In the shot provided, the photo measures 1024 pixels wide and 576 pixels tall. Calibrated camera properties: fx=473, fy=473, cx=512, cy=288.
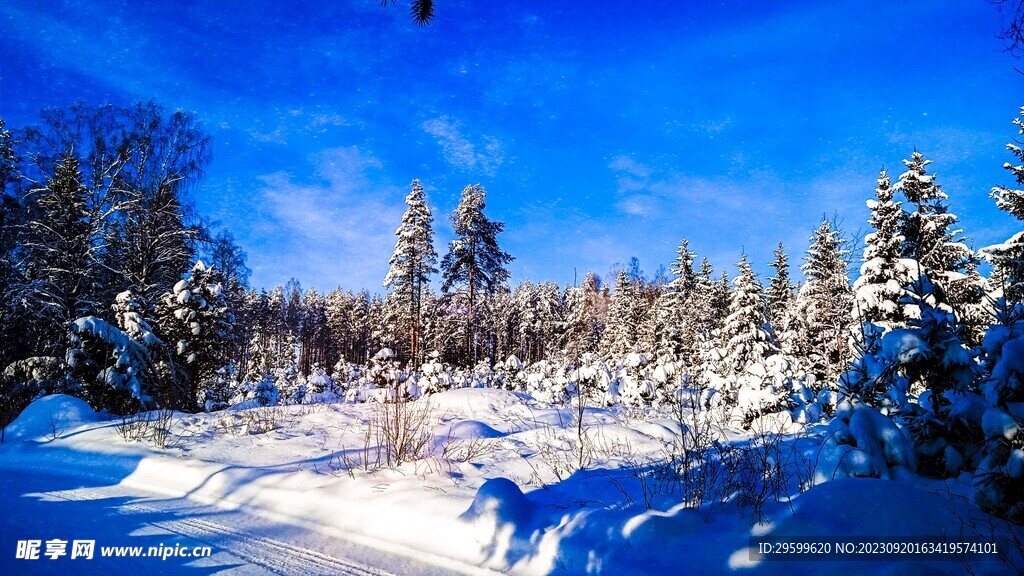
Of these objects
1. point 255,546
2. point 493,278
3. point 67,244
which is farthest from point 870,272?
point 67,244

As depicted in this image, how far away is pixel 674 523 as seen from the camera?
320 centimetres

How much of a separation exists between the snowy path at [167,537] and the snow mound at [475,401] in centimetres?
522

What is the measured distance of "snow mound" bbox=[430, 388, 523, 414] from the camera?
9250 mm

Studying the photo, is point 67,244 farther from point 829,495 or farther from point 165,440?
point 829,495

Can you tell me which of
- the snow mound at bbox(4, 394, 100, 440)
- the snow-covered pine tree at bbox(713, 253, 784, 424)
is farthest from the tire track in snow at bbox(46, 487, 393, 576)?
the snow-covered pine tree at bbox(713, 253, 784, 424)

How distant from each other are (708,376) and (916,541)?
9.36m

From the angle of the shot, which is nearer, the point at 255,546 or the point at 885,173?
the point at 255,546

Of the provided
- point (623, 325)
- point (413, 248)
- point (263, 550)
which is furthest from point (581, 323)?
point (263, 550)

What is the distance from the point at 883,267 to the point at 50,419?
19.0 meters

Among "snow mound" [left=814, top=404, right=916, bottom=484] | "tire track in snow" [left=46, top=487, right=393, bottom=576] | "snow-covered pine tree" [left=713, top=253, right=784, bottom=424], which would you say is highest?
"snow-covered pine tree" [left=713, top=253, right=784, bottom=424]

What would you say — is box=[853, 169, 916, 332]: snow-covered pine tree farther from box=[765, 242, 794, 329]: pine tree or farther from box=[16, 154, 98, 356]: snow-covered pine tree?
box=[16, 154, 98, 356]: snow-covered pine tree

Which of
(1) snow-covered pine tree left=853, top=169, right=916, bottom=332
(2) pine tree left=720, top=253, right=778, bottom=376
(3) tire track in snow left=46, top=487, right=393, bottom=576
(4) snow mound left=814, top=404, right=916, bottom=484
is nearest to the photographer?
(3) tire track in snow left=46, top=487, right=393, bottom=576

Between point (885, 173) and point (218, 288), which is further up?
point (885, 173)

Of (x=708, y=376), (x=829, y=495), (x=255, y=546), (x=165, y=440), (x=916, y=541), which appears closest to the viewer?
(x=916, y=541)
